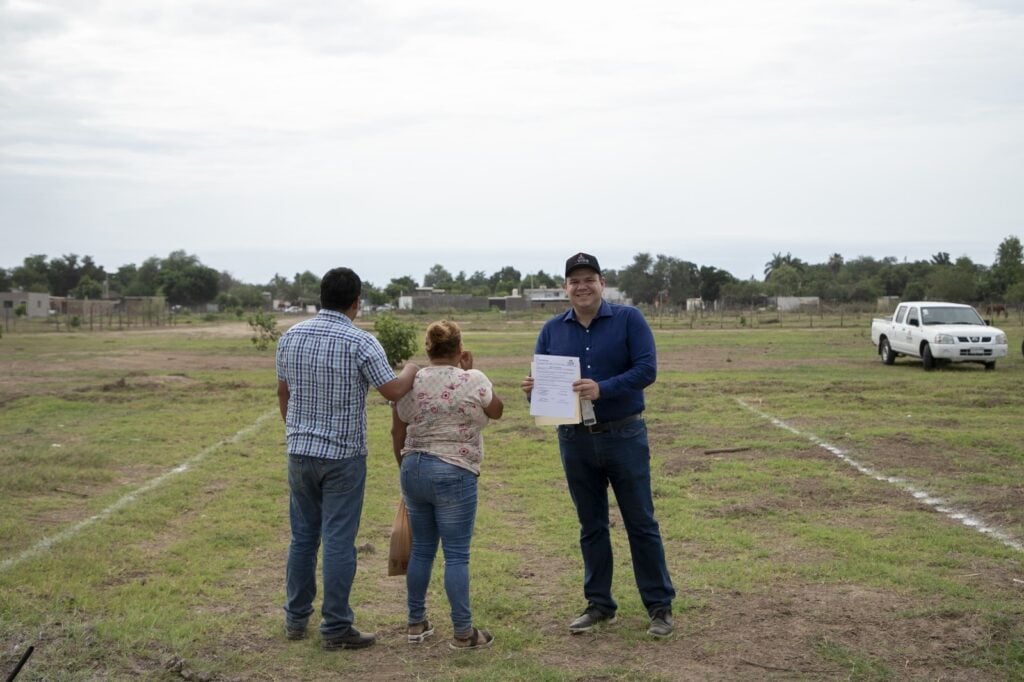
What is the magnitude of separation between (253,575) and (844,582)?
392 centimetres

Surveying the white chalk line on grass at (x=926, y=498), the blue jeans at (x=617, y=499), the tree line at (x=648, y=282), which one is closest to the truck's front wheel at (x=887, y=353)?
the white chalk line on grass at (x=926, y=498)

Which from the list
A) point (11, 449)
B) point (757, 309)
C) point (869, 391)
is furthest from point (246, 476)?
point (757, 309)

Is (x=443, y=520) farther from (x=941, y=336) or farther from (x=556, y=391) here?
(x=941, y=336)

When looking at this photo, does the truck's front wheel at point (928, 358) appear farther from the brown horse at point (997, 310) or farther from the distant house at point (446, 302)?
the distant house at point (446, 302)

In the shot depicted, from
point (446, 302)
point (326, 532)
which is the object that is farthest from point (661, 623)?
point (446, 302)

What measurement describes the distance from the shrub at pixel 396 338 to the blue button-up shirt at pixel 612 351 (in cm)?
1530

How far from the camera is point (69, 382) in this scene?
70.1 ft

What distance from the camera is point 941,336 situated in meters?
22.4

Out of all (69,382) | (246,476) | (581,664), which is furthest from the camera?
(69,382)

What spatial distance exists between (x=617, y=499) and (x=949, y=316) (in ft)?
67.7

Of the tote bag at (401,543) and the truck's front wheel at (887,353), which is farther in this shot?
the truck's front wheel at (887,353)

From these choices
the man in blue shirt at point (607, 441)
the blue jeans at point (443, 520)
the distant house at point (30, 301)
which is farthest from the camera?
the distant house at point (30, 301)

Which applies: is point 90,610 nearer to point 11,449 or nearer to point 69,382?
point 11,449

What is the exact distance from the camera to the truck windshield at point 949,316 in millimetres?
23312
